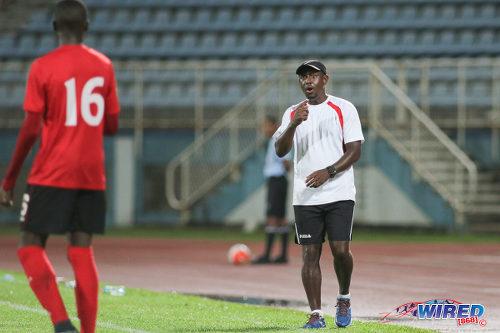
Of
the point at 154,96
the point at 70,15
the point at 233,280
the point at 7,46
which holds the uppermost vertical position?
the point at 7,46

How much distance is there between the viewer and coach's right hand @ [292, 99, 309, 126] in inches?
295

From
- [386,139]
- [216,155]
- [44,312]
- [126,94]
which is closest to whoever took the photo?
[44,312]

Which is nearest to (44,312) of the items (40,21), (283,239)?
(283,239)

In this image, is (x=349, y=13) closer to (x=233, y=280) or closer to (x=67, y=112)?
(x=233, y=280)

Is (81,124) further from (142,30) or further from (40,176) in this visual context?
(142,30)

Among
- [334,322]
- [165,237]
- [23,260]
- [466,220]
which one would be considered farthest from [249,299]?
[466,220]

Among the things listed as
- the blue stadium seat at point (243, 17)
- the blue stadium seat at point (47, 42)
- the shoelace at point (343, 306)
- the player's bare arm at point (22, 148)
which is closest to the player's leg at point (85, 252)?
the player's bare arm at point (22, 148)

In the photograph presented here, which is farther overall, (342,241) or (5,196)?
(342,241)

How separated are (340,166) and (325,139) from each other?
10.4 inches

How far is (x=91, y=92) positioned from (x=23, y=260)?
1.05 metres

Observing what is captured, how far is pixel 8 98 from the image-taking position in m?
25.0

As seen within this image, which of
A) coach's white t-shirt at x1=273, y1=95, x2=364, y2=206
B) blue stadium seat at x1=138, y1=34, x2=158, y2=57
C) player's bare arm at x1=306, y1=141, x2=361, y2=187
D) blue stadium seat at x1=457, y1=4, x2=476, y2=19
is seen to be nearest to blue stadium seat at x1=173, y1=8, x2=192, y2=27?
blue stadium seat at x1=138, y1=34, x2=158, y2=57

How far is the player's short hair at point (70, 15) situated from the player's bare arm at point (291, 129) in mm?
2045

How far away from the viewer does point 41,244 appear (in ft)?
19.9
